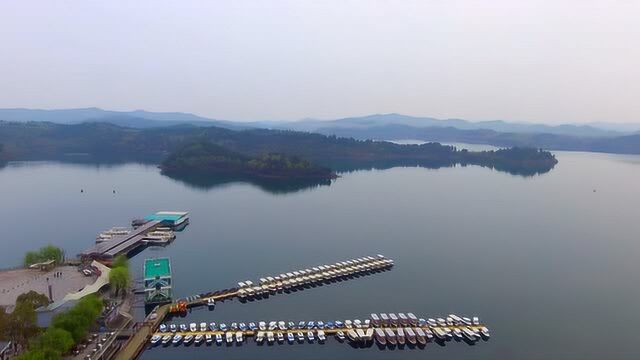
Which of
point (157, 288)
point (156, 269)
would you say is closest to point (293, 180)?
point (156, 269)

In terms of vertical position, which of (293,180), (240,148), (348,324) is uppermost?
(240,148)

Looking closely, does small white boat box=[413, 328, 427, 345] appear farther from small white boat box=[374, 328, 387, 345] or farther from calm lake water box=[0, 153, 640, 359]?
small white boat box=[374, 328, 387, 345]

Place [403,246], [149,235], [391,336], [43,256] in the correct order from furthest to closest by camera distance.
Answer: [149,235]
[403,246]
[43,256]
[391,336]

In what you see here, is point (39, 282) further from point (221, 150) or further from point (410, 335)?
point (221, 150)

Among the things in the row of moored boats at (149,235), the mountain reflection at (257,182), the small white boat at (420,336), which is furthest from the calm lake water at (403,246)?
the mountain reflection at (257,182)

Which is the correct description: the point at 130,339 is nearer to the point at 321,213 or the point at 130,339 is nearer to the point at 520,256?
the point at 520,256

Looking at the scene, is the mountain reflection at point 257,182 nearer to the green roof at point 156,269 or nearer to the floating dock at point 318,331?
the green roof at point 156,269
